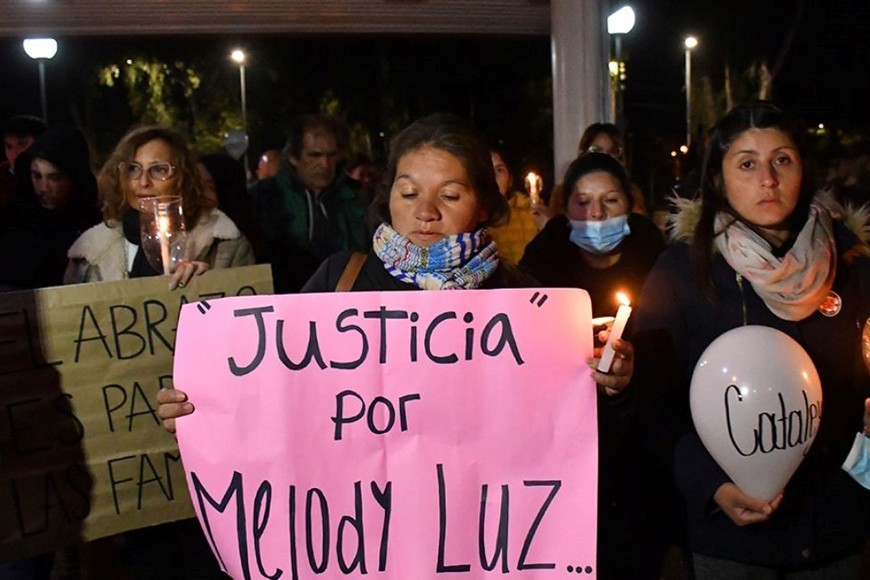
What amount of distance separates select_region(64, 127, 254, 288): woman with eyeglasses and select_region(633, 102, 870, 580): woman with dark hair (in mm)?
1564

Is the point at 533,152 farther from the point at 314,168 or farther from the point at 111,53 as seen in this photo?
the point at 314,168

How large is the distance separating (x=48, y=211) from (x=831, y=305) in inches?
125

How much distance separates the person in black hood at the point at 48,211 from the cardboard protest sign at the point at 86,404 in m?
1.00

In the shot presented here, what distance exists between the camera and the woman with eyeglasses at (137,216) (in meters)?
3.72

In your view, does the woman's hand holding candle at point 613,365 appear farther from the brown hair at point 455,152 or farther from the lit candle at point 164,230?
the lit candle at point 164,230

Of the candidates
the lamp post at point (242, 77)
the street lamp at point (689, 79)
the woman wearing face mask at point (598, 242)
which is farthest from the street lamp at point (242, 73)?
the woman wearing face mask at point (598, 242)

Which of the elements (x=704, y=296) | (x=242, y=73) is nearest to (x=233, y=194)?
(x=704, y=296)

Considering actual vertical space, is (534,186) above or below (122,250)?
above

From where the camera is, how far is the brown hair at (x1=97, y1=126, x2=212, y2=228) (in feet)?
12.5

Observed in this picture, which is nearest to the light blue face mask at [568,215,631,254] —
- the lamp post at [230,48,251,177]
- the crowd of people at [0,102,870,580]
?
the crowd of people at [0,102,870,580]

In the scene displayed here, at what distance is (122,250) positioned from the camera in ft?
12.2

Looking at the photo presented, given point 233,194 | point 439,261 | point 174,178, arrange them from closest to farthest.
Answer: point 439,261 < point 174,178 < point 233,194

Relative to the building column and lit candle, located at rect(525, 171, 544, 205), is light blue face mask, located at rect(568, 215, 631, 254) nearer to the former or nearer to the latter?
lit candle, located at rect(525, 171, 544, 205)

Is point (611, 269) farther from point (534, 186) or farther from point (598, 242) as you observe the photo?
point (534, 186)
